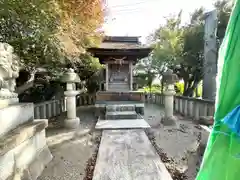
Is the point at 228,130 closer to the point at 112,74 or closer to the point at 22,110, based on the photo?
the point at 22,110

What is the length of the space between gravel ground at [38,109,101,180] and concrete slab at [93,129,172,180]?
20 cm

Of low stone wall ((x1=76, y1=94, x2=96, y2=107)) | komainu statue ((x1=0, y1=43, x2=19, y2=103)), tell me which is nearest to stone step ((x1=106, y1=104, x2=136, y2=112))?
low stone wall ((x1=76, y1=94, x2=96, y2=107))

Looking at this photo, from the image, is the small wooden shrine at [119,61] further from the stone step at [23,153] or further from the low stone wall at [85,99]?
the stone step at [23,153]

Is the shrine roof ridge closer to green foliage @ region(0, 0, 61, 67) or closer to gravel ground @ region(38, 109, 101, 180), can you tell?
green foliage @ region(0, 0, 61, 67)

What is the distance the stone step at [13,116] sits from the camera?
7.43 feet

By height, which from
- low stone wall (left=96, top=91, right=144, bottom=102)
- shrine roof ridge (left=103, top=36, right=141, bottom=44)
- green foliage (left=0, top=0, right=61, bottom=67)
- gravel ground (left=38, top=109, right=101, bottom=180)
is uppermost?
shrine roof ridge (left=103, top=36, right=141, bottom=44)

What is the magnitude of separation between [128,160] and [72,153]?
1252 millimetres

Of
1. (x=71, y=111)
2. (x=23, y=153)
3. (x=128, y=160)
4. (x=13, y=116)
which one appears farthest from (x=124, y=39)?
(x=23, y=153)

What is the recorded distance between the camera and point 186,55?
10.2 meters

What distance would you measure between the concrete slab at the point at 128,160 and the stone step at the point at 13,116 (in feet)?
4.50

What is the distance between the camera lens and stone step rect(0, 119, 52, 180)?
6.83ft

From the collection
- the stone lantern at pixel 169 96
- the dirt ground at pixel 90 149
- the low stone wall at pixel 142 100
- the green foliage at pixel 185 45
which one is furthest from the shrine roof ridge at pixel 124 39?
the dirt ground at pixel 90 149

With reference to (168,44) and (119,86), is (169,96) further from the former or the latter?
(168,44)

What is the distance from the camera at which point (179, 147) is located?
417 centimetres
